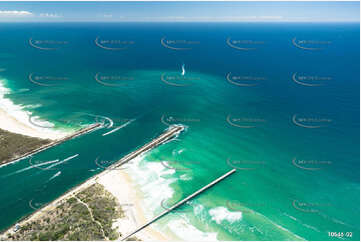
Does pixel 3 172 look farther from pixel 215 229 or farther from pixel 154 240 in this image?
pixel 215 229

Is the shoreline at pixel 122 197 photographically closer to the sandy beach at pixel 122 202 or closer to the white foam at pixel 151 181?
the sandy beach at pixel 122 202

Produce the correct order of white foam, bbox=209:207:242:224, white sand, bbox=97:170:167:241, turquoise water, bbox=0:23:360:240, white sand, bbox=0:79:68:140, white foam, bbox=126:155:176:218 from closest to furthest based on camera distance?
white sand, bbox=97:170:167:241
white foam, bbox=209:207:242:224
turquoise water, bbox=0:23:360:240
white foam, bbox=126:155:176:218
white sand, bbox=0:79:68:140

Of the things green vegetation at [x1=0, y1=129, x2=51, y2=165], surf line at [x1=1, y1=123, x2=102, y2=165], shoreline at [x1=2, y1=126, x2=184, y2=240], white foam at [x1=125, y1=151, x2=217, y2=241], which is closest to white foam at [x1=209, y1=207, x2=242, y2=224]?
white foam at [x1=125, y1=151, x2=217, y2=241]

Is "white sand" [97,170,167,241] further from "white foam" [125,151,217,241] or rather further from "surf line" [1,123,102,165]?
"surf line" [1,123,102,165]

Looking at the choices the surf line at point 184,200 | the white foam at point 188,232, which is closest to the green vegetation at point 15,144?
the surf line at point 184,200

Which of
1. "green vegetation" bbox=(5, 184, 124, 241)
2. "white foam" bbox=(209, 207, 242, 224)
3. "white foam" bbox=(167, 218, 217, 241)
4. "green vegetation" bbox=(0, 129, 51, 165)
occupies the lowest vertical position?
"white foam" bbox=(167, 218, 217, 241)

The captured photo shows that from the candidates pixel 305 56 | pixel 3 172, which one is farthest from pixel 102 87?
pixel 305 56

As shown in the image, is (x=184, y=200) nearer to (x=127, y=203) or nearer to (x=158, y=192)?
(x=158, y=192)

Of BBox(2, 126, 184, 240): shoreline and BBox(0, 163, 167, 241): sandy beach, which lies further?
BBox(2, 126, 184, 240): shoreline
